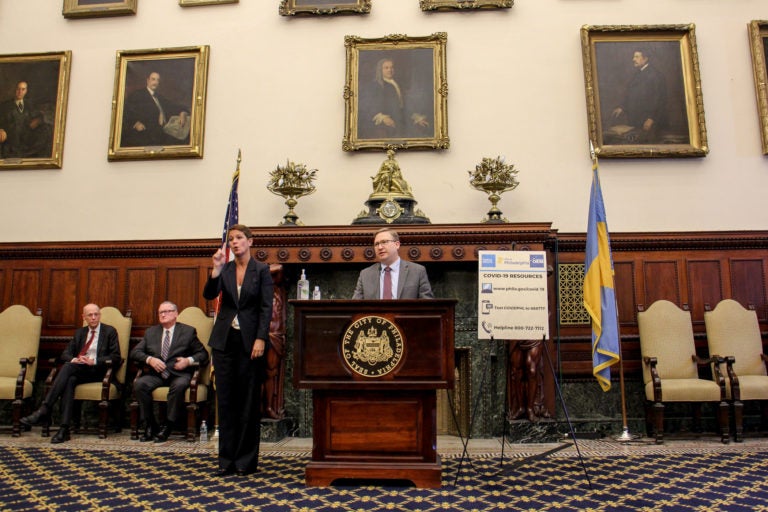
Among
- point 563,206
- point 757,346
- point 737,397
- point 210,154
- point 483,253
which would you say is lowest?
point 737,397

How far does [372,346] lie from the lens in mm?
4047

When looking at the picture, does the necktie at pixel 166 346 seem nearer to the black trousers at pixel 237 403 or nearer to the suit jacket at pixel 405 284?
the black trousers at pixel 237 403

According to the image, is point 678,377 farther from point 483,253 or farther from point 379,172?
point 379,172

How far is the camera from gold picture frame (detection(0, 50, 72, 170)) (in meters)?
7.57

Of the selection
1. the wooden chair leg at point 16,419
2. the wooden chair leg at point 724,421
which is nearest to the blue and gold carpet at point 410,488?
the wooden chair leg at point 724,421

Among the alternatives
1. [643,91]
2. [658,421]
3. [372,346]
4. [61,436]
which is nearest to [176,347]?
[61,436]

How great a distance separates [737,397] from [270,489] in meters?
4.43

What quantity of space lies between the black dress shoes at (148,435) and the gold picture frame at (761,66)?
729cm

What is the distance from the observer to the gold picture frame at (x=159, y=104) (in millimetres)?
7367

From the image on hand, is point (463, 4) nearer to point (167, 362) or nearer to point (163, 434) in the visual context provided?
point (167, 362)

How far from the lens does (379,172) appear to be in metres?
6.68

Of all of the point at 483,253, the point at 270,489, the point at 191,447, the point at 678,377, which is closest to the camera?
the point at 270,489

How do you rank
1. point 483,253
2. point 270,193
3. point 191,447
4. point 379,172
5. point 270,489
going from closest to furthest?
1. point 270,489
2. point 483,253
3. point 191,447
4. point 379,172
5. point 270,193

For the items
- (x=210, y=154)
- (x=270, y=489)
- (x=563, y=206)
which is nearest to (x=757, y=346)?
(x=563, y=206)
